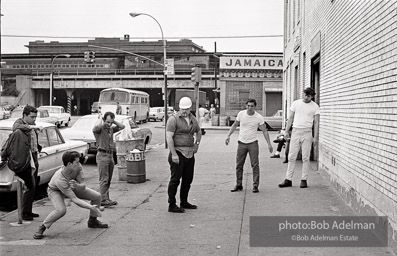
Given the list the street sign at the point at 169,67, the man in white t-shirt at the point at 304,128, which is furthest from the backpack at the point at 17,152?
the street sign at the point at 169,67

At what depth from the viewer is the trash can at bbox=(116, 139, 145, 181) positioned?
38.1 ft

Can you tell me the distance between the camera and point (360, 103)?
24.5 ft

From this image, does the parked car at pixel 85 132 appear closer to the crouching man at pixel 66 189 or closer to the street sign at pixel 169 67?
the street sign at pixel 169 67

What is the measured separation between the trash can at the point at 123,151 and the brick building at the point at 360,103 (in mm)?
4200

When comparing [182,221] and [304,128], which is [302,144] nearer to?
[304,128]

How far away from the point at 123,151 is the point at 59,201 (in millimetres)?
4932

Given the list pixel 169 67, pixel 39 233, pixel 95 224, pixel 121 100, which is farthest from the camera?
pixel 121 100

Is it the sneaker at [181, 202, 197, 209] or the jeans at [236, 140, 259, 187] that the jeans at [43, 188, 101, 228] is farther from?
the jeans at [236, 140, 259, 187]

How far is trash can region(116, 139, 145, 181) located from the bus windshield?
101 feet

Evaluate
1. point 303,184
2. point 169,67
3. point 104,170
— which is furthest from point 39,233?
point 169,67

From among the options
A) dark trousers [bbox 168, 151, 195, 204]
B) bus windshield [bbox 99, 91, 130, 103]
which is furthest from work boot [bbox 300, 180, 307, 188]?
bus windshield [bbox 99, 91, 130, 103]

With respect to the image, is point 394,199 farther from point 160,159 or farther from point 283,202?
point 160,159

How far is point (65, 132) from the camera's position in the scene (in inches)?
629

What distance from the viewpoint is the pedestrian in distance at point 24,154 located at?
7.46 meters
